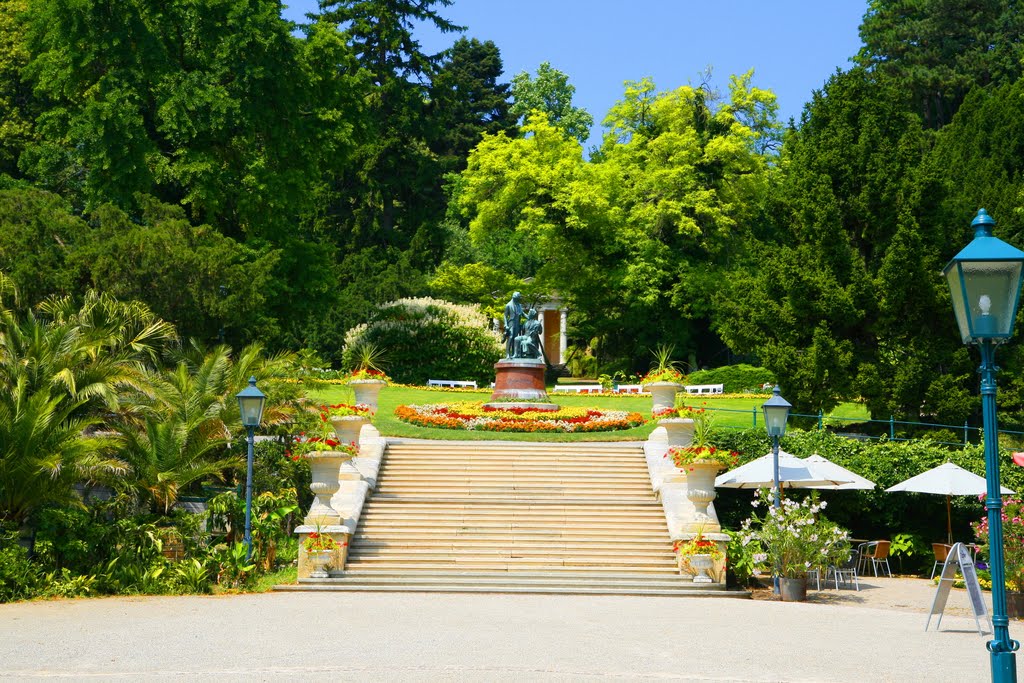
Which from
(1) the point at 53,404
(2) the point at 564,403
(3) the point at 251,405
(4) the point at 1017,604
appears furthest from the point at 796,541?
(2) the point at 564,403

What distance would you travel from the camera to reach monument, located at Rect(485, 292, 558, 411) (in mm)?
29984

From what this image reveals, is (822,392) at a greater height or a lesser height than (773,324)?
lesser

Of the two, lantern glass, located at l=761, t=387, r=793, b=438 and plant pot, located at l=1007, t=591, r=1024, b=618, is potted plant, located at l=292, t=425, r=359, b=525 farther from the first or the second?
plant pot, located at l=1007, t=591, r=1024, b=618

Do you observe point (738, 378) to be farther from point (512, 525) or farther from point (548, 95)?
point (548, 95)

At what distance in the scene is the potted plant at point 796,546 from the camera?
16.4m

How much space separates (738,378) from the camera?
40.7 m

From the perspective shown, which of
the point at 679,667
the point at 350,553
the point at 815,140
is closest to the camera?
the point at 679,667

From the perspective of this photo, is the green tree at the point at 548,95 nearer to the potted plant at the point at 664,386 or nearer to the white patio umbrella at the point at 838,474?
the potted plant at the point at 664,386

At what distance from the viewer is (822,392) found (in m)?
27.5

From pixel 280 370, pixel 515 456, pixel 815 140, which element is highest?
pixel 815 140

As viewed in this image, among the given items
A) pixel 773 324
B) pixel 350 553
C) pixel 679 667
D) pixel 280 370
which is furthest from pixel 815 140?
pixel 679 667

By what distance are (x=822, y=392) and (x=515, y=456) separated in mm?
8994

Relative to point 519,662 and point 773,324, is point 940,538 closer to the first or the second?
point 773,324

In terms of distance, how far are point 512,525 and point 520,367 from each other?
11.6m
